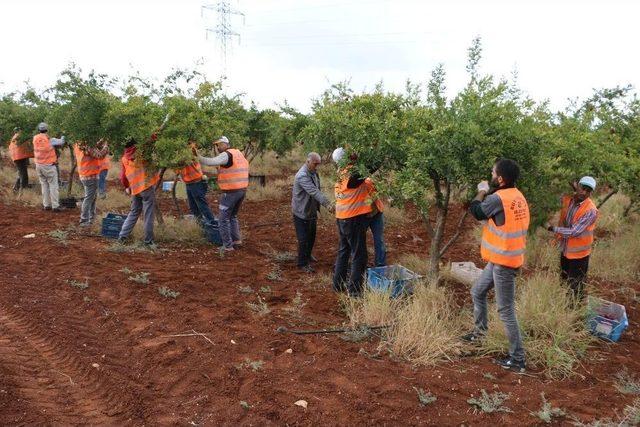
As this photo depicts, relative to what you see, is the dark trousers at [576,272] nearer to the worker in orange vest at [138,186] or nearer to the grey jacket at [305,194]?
the grey jacket at [305,194]

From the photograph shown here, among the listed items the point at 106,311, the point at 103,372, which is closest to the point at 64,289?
the point at 106,311

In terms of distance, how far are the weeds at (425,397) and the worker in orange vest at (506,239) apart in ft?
3.36

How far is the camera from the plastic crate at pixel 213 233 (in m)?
9.46

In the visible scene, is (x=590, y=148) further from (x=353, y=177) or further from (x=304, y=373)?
(x=304, y=373)

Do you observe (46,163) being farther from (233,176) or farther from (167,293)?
(167,293)

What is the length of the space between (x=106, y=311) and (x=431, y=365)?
138 inches

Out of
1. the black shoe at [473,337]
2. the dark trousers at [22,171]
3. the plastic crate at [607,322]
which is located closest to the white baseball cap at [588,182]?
the plastic crate at [607,322]

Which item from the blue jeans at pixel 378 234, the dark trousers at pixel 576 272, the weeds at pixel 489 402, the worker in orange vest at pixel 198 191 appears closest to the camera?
the weeds at pixel 489 402

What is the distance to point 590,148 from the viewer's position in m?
6.26

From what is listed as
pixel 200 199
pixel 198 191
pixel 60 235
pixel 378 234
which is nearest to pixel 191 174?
pixel 198 191

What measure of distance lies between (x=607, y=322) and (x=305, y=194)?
4.17 m

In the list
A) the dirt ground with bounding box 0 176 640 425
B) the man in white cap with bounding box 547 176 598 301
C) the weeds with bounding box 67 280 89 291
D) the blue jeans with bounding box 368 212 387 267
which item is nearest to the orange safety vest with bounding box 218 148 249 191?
the dirt ground with bounding box 0 176 640 425

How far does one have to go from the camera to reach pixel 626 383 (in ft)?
16.1

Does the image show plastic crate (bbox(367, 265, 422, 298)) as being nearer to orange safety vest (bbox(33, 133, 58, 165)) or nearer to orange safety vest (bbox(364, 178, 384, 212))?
orange safety vest (bbox(364, 178, 384, 212))
